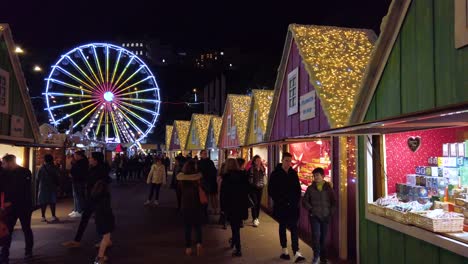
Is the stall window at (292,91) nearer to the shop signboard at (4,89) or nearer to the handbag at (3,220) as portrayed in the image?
the handbag at (3,220)

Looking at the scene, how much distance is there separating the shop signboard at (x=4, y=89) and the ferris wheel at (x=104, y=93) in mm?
14450

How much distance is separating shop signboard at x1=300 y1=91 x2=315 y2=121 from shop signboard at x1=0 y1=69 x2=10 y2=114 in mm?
7600

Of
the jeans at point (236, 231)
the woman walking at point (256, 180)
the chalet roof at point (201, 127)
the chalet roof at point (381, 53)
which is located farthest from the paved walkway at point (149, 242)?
the chalet roof at point (201, 127)

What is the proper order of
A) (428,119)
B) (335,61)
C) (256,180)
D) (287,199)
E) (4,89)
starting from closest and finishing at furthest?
(428,119) → (287,199) → (335,61) → (256,180) → (4,89)

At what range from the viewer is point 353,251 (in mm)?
7910

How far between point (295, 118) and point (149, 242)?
501 cm

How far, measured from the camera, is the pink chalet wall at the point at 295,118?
376 inches

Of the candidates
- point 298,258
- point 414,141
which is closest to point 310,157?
point 298,258

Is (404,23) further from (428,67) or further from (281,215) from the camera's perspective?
(281,215)

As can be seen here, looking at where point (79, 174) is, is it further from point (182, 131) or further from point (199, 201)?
point (182, 131)

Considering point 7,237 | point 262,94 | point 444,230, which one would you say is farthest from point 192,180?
point 262,94

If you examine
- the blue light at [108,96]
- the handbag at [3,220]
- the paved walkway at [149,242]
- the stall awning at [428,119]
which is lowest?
the paved walkway at [149,242]

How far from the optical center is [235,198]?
782cm

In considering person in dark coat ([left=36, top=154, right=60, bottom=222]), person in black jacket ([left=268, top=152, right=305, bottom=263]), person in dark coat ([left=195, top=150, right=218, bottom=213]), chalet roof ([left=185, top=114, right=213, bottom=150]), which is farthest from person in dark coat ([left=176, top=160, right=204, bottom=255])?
chalet roof ([left=185, top=114, right=213, bottom=150])
